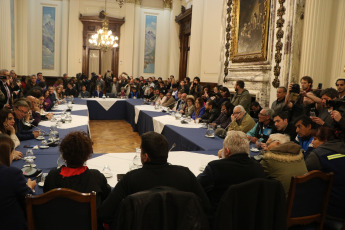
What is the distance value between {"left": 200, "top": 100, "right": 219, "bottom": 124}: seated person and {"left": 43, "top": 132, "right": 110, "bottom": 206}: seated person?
13.7ft

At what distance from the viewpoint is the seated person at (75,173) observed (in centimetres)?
193

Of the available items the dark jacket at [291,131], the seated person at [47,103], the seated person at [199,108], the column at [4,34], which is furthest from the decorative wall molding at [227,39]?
the column at [4,34]

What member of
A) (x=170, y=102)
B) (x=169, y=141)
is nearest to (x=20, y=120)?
(x=169, y=141)

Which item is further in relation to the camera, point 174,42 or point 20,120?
point 174,42

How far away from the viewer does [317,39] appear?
233 inches

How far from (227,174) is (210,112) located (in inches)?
169

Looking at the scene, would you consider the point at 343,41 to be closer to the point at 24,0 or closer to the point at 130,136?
the point at 130,136

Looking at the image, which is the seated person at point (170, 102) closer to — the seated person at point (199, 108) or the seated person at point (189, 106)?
the seated person at point (189, 106)

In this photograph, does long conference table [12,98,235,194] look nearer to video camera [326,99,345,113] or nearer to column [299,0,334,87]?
video camera [326,99,345,113]

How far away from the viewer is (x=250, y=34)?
8.12 meters

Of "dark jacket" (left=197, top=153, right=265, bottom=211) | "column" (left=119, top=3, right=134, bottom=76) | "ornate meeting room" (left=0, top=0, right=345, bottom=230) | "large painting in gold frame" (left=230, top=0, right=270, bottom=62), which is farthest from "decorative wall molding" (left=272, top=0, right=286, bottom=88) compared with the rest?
"column" (left=119, top=3, right=134, bottom=76)

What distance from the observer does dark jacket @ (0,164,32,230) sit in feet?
5.82

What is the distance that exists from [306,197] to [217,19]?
9.40 meters

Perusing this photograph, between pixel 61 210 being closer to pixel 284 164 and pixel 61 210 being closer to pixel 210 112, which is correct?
pixel 284 164
